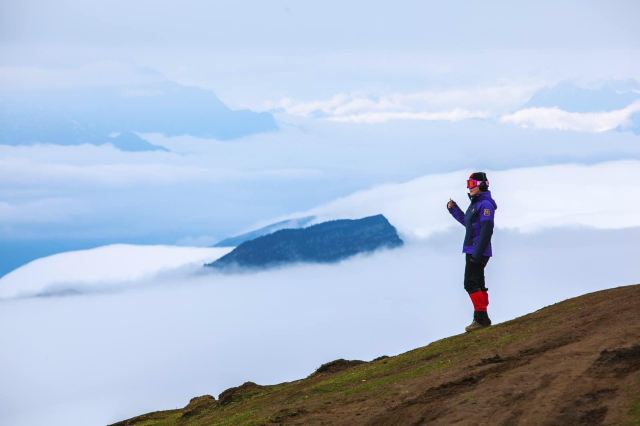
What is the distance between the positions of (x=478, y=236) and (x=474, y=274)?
43.4 inches

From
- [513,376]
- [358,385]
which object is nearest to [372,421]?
[513,376]

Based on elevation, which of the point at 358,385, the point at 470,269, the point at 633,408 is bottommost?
the point at 633,408

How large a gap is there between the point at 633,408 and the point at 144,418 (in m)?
24.7

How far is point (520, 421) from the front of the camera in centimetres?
2211

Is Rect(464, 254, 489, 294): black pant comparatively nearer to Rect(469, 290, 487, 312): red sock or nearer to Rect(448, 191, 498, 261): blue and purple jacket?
Rect(469, 290, 487, 312): red sock

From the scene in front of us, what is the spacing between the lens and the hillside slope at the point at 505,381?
886 inches

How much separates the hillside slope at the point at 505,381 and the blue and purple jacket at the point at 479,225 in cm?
221

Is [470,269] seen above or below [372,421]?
above

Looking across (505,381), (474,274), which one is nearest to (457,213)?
(474,274)

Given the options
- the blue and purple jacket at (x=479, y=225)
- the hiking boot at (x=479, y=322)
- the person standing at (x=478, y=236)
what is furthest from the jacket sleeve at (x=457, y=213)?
the hiking boot at (x=479, y=322)

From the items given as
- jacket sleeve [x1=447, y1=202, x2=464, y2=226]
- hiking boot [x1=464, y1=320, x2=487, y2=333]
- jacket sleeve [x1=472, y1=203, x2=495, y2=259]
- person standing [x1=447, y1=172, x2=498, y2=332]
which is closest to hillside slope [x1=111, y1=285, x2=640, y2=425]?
hiking boot [x1=464, y1=320, x2=487, y2=333]

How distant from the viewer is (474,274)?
3288cm

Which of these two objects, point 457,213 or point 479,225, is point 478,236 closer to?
point 479,225

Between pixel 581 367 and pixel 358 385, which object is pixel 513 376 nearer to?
pixel 581 367
